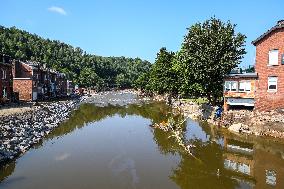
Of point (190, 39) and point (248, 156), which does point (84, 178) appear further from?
point (190, 39)

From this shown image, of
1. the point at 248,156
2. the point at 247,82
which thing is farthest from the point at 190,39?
the point at 248,156

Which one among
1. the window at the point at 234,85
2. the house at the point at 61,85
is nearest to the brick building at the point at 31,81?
the house at the point at 61,85

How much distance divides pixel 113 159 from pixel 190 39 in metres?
32.0

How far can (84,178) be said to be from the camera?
24609 millimetres

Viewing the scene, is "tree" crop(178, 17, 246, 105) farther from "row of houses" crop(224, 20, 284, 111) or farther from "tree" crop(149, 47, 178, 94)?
"tree" crop(149, 47, 178, 94)

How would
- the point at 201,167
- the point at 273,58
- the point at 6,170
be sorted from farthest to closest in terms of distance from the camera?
1. the point at 273,58
2. the point at 201,167
3. the point at 6,170

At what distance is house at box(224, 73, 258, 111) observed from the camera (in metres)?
46.3

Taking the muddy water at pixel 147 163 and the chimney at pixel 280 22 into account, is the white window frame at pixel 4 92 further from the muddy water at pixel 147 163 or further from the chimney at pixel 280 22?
the chimney at pixel 280 22

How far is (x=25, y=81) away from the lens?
8156cm

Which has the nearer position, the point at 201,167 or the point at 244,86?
the point at 201,167

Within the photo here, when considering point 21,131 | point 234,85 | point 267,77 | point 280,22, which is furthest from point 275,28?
point 21,131

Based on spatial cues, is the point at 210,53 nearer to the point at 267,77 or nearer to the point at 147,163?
the point at 267,77

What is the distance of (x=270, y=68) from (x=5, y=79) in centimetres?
5026

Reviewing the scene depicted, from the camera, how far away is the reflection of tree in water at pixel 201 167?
23266 mm
